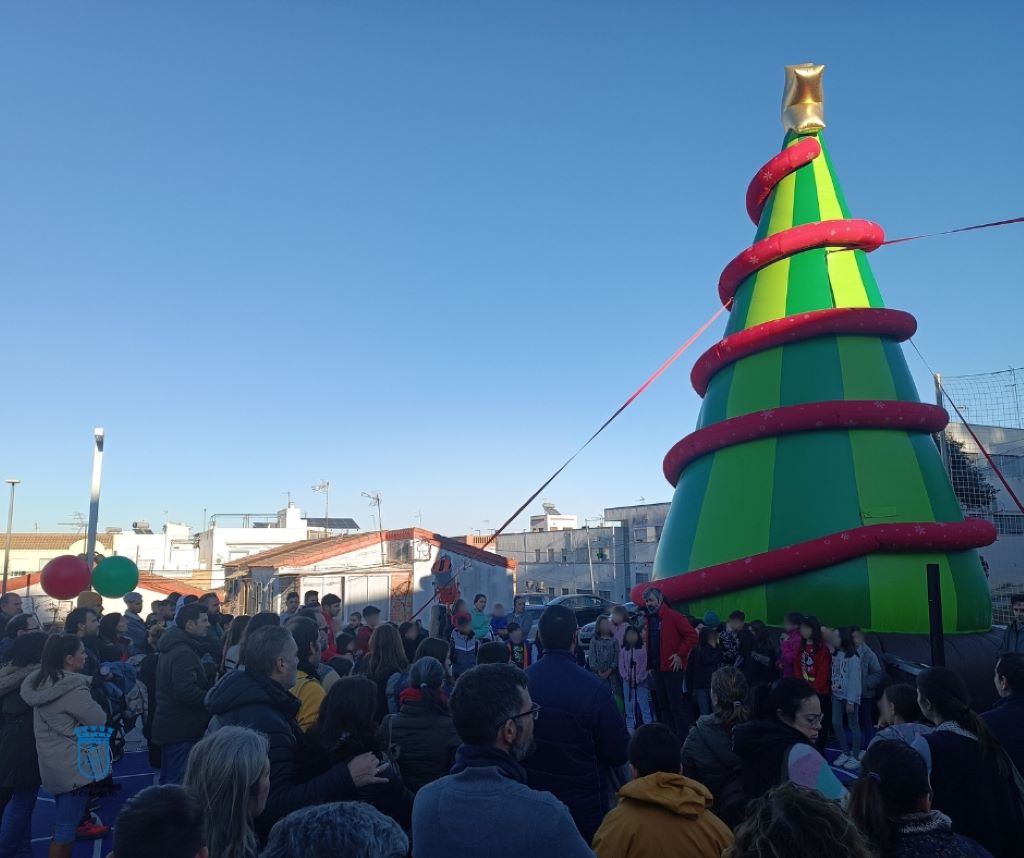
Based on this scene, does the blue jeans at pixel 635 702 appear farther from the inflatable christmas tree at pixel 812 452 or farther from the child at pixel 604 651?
the inflatable christmas tree at pixel 812 452

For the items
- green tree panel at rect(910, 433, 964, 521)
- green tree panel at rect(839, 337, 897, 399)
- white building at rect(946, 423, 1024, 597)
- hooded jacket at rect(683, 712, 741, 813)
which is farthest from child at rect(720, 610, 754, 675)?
white building at rect(946, 423, 1024, 597)

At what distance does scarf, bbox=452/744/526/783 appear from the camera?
7.77ft

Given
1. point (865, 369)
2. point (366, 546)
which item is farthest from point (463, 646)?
point (366, 546)

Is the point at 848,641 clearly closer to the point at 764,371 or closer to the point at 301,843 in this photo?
the point at 764,371

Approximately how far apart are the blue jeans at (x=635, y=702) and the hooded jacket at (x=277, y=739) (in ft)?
21.7

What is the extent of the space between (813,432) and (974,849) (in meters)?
7.95

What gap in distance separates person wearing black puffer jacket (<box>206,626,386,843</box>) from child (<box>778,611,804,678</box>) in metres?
6.43

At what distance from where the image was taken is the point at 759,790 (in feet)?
10.6

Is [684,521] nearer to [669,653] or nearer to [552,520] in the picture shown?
[669,653]

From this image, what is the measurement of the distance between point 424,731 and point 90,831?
426 centimetres

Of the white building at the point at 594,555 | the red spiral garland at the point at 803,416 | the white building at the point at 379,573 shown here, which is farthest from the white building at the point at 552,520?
the red spiral garland at the point at 803,416

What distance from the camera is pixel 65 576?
36.7 feet

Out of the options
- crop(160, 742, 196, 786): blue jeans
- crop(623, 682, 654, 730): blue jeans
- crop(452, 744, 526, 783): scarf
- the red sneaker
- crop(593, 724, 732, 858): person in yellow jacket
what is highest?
crop(452, 744, 526, 783): scarf

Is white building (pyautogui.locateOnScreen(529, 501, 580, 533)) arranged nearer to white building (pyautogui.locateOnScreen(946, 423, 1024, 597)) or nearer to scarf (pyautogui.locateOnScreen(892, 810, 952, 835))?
white building (pyautogui.locateOnScreen(946, 423, 1024, 597))
